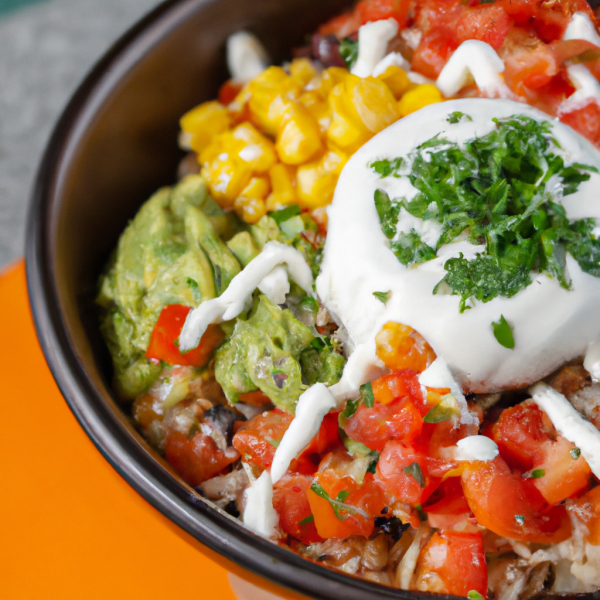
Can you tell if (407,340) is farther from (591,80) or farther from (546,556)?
(591,80)

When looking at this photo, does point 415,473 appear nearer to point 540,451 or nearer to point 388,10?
point 540,451

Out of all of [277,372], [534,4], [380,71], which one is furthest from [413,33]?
[277,372]

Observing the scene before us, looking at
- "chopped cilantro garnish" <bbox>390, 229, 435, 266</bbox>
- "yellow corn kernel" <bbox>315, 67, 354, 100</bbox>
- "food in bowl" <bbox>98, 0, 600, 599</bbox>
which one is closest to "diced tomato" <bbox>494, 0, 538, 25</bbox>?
"food in bowl" <bbox>98, 0, 600, 599</bbox>

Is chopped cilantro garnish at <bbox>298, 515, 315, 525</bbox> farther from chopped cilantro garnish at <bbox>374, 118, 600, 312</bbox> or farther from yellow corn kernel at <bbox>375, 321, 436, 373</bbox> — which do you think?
chopped cilantro garnish at <bbox>374, 118, 600, 312</bbox>

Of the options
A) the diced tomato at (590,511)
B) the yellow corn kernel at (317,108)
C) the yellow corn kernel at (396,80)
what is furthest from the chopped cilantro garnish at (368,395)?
the yellow corn kernel at (396,80)

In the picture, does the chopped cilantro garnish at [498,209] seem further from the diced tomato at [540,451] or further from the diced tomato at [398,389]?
the diced tomato at [540,451]
